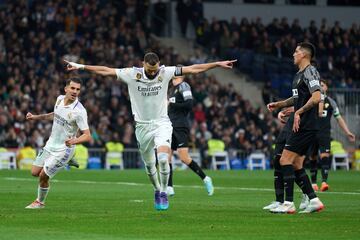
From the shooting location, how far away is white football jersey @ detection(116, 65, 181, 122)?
17.9m

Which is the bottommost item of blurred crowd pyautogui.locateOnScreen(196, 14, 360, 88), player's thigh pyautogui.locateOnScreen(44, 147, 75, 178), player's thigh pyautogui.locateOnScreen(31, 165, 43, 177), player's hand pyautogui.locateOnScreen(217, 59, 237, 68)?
player's thigh pyautogui.locateOnScreen(31, 165, 43, 177)

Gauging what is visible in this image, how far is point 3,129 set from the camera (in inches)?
1542

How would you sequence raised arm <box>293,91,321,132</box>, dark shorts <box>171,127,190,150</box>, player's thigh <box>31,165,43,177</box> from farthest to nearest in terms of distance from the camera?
dark shorts <box>171,127,190,150</box> → player's thigh <box>31,165,43,177</box> → raised arm <box>293,91,321,132</box>

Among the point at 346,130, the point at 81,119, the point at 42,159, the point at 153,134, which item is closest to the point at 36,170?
the point at 42,159

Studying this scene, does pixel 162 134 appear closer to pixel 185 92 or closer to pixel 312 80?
pixel 312 80

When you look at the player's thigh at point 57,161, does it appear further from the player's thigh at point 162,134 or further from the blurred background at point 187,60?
the blurred background at point 187,60

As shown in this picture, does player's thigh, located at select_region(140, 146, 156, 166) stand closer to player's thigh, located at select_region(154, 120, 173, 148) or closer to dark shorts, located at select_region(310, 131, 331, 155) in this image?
player's thigh, located at select_region(154, 120, 173, 148)

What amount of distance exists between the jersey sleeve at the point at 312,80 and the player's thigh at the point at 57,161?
13.9ft

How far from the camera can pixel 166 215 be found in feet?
55.6

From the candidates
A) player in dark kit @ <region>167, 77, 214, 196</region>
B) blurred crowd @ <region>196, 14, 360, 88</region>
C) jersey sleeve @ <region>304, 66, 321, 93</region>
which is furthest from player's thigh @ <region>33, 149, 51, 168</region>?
blurred crowd @ <region>196, 14, 360, 88</region>

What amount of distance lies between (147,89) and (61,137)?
1.87 m

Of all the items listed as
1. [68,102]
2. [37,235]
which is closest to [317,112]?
[68,102]

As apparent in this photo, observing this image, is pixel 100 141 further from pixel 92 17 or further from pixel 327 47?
pixel 327 47

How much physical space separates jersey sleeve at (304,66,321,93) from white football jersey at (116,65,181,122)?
210 cm
